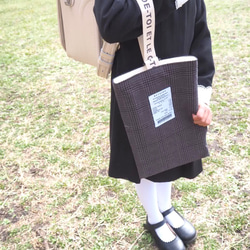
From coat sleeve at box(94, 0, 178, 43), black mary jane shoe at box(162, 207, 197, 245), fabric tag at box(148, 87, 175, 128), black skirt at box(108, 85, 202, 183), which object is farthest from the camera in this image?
black mary jane shoe at box(162, 207, 197, 245)

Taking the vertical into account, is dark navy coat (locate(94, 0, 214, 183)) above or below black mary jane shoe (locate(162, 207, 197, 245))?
above

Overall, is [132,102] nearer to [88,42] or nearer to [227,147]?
[88,42]

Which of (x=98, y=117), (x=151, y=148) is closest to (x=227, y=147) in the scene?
(x=98, y=117)

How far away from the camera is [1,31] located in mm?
5008

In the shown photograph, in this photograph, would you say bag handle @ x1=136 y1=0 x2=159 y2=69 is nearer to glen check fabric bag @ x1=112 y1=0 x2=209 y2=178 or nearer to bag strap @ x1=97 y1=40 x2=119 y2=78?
Result: glen check fabric bag @ x1=112 y1=0 x2=209 y2=178

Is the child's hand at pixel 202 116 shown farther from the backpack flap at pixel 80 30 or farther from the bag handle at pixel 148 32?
the backpack flap at pixel 80 30

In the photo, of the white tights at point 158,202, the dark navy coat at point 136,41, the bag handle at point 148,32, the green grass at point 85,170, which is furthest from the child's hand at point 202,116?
the green grass at point 85,170

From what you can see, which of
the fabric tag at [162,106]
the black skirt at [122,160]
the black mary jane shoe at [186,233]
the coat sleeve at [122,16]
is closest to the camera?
the coat sleeve at [122,16]

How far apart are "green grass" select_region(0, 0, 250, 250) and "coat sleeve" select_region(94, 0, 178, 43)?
1.04 m

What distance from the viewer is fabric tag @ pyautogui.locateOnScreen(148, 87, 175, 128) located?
95cm

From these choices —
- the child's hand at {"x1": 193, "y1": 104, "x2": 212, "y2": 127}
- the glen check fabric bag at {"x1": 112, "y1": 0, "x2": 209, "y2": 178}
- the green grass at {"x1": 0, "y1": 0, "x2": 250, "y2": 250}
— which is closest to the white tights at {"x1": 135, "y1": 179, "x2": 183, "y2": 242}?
the green grass at {"x1": 0, "y1": 0, "x2": 250, "y2": 250}

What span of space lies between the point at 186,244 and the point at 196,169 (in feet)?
1.50

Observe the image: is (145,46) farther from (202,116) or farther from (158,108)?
(202,116)

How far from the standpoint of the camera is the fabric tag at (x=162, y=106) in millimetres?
953
